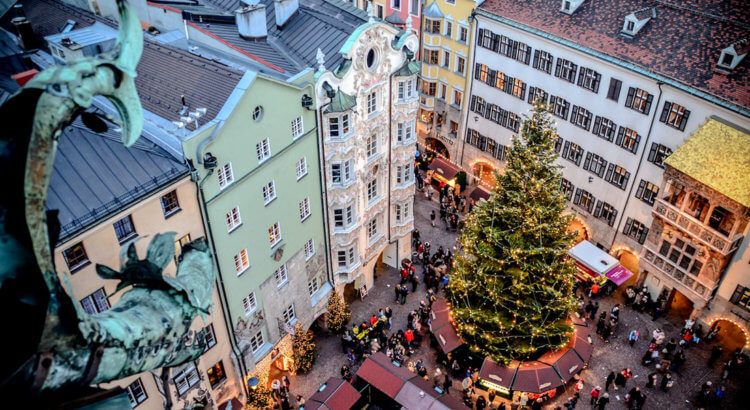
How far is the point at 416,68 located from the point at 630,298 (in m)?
24.8

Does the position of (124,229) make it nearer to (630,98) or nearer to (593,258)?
(593,258)

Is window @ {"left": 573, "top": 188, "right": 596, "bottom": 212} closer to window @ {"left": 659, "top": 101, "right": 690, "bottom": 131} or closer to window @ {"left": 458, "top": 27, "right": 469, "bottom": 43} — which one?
window @ {"left": 659, "top": 101, "right": 690, "bottom": 131}

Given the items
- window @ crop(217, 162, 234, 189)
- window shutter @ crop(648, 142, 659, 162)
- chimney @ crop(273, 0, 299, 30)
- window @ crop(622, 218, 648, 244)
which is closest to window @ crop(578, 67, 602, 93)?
window shutter @ crop(648, 142, 659, 162)

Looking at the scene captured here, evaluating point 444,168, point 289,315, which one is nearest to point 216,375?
point 289,315

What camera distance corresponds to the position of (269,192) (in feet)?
112

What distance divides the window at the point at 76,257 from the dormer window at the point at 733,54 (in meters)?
39.0

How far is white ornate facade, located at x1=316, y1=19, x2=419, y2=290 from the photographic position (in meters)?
35.9

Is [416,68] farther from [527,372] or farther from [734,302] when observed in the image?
[734,302]

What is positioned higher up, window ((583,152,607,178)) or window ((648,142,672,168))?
window ((648,142,672,168))

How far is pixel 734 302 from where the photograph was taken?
40.8 metres

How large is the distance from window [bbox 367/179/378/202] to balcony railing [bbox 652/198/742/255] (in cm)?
1980

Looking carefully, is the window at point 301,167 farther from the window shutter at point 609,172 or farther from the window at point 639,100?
the window shutter at point 609,172

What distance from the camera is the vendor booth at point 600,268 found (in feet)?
152

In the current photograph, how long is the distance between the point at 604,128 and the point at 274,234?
2736cm
